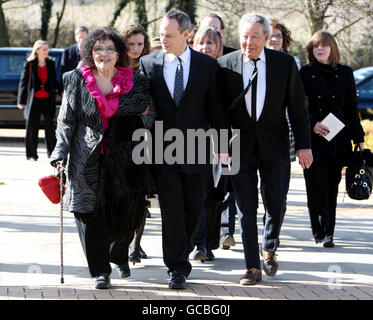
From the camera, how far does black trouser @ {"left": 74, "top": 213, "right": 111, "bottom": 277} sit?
6.29m

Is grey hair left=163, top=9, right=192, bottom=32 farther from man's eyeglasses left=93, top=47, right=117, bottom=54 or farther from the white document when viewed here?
the white document

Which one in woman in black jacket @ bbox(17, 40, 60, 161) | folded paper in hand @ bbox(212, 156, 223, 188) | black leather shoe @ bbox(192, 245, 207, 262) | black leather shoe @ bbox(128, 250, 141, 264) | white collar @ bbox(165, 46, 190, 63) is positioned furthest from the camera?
woman in black jacket @ bbox(17, 40, 60, 161)

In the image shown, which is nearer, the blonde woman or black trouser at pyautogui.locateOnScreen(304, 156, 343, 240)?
the blonde woman

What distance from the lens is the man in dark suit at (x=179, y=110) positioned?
6.48m

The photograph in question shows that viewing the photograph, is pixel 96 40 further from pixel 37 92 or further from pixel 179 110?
pixel 37 92

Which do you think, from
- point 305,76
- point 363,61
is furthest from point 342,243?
point 363,61

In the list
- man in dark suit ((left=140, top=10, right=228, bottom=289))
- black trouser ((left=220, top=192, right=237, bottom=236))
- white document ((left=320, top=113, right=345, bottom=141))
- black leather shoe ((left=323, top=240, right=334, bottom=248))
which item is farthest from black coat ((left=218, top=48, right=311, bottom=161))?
black leather shoe ((left=323, top=240, right=334, bottom=248))

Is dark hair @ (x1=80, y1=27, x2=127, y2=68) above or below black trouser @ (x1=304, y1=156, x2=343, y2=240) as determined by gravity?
above

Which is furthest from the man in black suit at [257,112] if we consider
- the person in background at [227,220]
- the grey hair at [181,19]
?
the person in background at [227,220]

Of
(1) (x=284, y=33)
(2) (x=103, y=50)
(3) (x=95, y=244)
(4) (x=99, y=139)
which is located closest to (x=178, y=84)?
(2) (x=103, y=50)

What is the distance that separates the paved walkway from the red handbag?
0.63 meters

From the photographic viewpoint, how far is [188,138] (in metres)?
6.45

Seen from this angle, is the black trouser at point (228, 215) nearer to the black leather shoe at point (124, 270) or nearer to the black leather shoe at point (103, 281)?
the black leather shoe at point (124, 270)

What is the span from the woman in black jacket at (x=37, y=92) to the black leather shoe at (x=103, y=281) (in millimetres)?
8774
